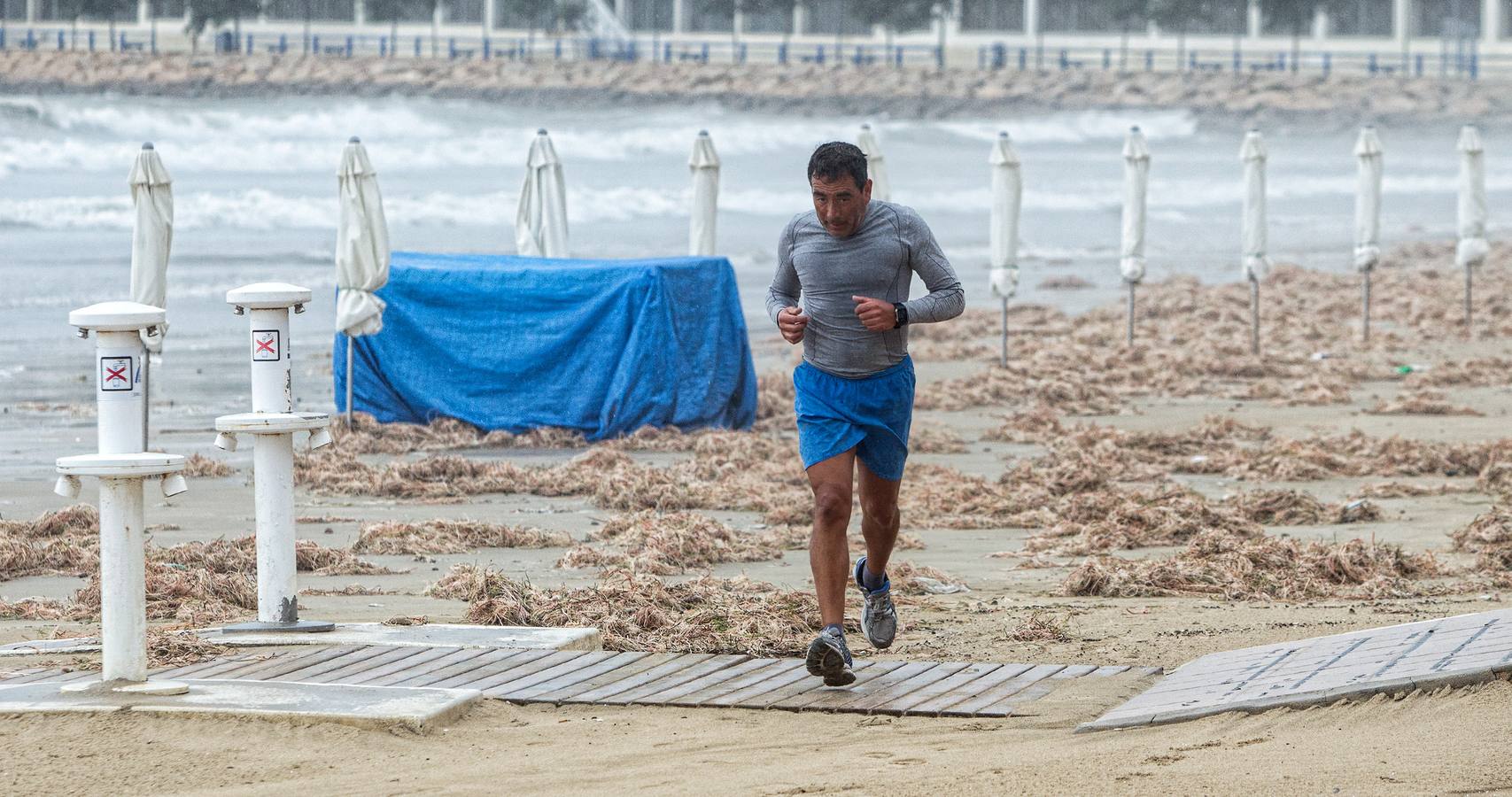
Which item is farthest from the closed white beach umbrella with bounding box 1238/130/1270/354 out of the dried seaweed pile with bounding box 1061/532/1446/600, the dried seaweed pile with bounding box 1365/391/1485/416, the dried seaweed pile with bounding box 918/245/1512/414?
the dried seaweed pile with bounding box 1061/532/1446/600

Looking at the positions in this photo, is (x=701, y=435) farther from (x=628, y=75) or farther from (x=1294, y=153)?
(x=628, y=75)

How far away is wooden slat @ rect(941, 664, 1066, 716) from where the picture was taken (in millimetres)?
5891

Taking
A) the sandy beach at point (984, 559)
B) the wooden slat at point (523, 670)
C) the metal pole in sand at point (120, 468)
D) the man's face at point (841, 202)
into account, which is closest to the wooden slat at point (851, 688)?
the sandy beach at point (984, 559)

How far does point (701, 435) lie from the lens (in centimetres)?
1330

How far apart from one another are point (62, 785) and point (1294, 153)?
246ft

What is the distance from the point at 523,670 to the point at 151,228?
6718 millimetres

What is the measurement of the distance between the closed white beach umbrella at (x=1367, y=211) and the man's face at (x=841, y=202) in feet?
49.3

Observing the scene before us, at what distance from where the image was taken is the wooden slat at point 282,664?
6211mm

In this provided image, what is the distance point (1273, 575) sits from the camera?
333 inches

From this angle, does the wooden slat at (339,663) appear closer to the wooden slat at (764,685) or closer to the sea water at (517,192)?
the wooden slat at (764,685)

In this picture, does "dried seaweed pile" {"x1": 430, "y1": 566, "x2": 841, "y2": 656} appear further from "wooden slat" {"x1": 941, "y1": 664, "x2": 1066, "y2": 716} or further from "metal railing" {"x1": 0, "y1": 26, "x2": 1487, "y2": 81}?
"metal railing" {"x1": 0, "y1": 26, "x2": 1487, "y2": 81}

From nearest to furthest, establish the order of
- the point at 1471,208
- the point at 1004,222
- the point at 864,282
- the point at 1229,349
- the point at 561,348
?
the point at 864,282 < the point at 561,348 < the point at 1004,222 < the point at 1229,349 < the point at 1471,208

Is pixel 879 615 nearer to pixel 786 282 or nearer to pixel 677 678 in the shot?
pixel 677 678

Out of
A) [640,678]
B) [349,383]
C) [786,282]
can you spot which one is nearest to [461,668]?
[640,678]
